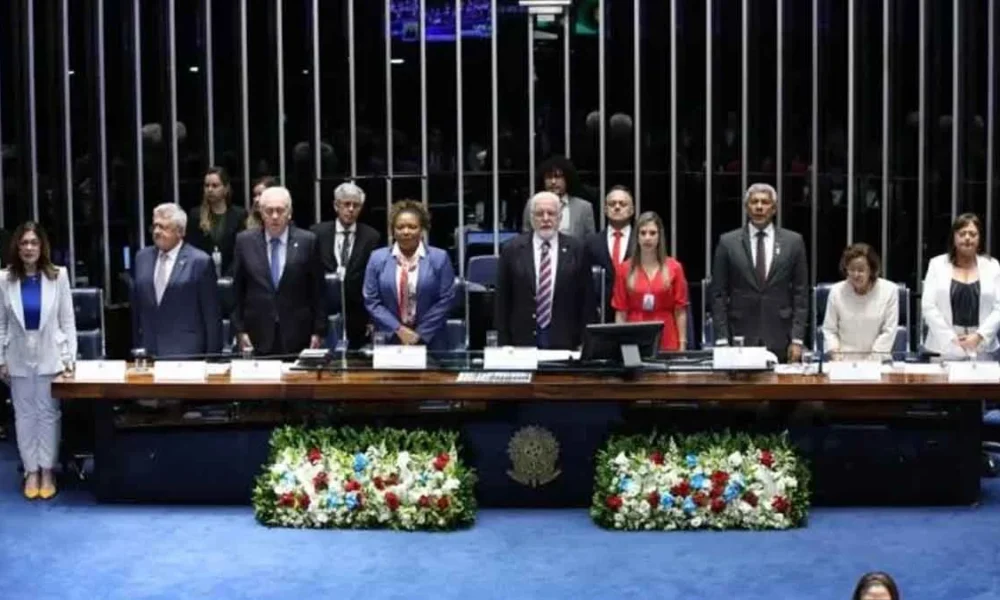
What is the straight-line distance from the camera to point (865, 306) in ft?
29.7

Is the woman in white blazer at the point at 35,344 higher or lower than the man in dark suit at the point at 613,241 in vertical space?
lower

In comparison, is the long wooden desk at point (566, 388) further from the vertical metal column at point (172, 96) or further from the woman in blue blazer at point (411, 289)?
the vertical metal column at point (172, 96)

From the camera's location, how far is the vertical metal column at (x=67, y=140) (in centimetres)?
1156

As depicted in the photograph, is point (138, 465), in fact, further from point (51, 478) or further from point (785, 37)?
point (785, 37)

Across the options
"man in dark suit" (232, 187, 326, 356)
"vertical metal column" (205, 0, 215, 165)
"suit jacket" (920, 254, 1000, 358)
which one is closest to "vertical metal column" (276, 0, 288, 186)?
"vertical metal column" (205, 0, 215, 165)

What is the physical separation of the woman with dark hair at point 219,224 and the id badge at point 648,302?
2.24 meters

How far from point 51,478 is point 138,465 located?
555mm

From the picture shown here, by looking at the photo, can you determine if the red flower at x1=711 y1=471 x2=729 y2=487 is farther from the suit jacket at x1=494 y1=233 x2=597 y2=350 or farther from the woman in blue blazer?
the woman in blue blazer

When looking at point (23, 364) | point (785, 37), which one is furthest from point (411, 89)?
point (23, 364)

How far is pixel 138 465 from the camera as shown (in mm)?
8641

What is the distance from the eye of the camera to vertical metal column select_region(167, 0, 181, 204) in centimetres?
1165

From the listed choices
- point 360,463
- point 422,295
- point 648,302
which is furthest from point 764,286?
point 360,463

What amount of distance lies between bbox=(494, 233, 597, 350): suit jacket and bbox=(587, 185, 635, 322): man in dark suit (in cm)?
45

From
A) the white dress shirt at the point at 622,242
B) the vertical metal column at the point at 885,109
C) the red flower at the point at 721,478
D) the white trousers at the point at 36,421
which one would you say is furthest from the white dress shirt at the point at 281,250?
the vertical metal column at the point at 885,109
